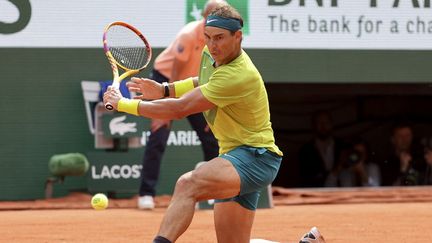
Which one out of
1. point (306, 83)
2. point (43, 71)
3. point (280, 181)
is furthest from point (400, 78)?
point (43, 71)

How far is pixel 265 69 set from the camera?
1109cm

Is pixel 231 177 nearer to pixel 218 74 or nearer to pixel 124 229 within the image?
pixel 218 74

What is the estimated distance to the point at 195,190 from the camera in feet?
16.3

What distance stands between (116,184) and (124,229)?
2.26 metres

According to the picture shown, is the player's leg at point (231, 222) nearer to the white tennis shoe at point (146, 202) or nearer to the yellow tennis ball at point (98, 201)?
the yellow tennis ball at point (98, 201)

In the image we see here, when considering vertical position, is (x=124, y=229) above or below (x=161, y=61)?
below

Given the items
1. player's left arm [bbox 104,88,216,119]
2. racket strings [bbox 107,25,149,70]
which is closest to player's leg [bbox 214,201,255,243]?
player's left arm [bbox 104,88,216,119]

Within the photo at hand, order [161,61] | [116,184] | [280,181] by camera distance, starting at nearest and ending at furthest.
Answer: [161,61] → [116,184] → [280,181]

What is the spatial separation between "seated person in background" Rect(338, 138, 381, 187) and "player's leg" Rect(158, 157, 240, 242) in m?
7.47

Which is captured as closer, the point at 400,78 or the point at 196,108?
the point at 196,108

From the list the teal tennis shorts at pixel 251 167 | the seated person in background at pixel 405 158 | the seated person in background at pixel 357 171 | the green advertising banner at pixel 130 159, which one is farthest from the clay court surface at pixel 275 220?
the teal tennis shorts at pixel 251 167

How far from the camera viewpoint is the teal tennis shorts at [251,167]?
5.16m

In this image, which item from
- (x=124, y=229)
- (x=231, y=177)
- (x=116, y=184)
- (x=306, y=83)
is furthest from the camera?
(x=306, y=83)

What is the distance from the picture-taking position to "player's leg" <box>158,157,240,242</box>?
4883 mm
